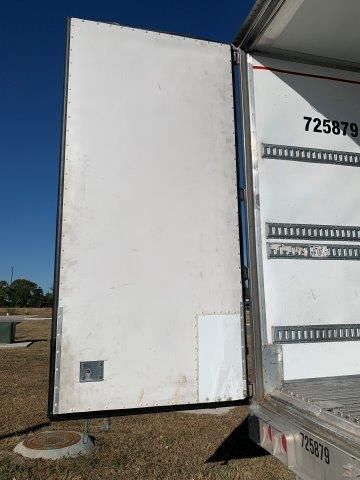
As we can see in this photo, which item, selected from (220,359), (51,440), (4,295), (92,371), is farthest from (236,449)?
(4,295)

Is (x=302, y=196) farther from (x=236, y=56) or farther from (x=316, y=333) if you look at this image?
(x=236, y=56)

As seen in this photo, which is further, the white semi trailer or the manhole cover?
the manhole cover

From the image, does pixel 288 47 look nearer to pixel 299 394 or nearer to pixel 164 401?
pixel 299 394

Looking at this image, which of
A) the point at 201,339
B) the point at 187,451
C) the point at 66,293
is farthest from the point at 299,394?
the point at 187,451

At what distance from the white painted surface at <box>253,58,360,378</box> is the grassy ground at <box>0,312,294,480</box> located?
2085mm

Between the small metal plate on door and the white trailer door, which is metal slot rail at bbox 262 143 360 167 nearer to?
the white trailer door

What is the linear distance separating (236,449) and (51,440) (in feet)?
6.87

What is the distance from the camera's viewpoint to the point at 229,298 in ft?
9.42

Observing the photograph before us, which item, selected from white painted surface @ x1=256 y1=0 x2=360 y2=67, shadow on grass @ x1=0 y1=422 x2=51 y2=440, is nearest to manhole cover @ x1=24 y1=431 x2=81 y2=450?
shadow on grass @ x1=0 y1=422 x2=51 y2=440

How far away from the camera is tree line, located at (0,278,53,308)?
72688mm

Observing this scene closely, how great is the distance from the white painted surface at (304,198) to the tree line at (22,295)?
72.0 metres

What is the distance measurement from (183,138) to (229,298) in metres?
1.09

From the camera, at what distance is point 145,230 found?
2.79 meters

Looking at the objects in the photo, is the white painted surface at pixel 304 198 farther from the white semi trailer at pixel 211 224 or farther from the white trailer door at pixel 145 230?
the white trailer door at pixel 145 230
